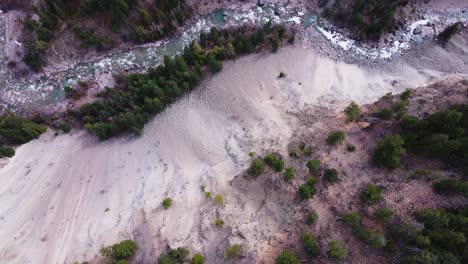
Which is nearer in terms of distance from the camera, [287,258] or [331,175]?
[287,258]

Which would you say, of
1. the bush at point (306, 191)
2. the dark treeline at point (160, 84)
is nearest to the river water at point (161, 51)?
the dark treeline at point (160, 84)

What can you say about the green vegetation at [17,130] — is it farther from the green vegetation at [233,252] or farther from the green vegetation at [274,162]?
the green vegetation at [274,162]

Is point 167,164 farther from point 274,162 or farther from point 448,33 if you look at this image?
point 448,33

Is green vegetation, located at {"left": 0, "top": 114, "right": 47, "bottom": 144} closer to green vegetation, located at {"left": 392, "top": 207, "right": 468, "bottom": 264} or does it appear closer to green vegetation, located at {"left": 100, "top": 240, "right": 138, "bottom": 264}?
green vegetation, located at {"left": 100, "top": 240, "right": 138, "bottom": 264}

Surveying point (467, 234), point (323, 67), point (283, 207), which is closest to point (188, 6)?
point (323, 67)

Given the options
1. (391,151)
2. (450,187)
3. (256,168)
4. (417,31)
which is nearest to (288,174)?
(256,168)

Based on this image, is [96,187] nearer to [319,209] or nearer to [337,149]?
[319,209]

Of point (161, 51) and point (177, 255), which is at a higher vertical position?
point (161, 51)
